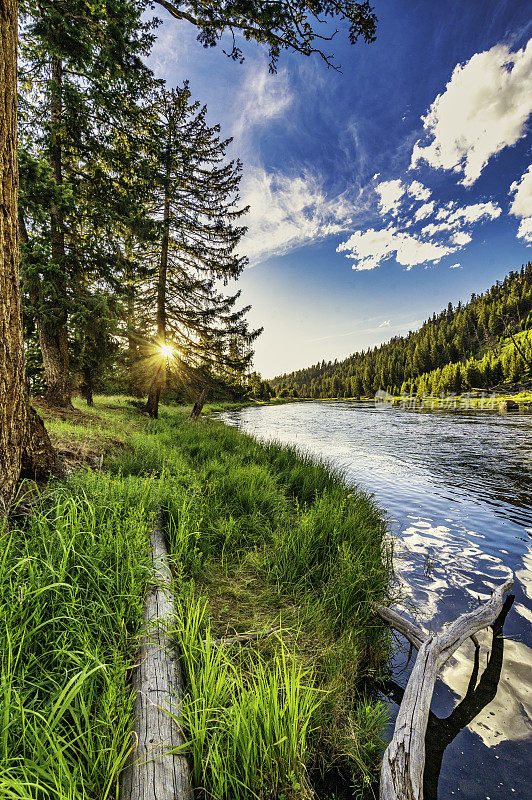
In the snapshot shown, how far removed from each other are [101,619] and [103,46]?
388 inches

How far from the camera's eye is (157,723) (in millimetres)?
1593

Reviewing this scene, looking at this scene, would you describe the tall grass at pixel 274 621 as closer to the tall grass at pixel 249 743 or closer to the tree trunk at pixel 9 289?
the tall grass at pixel 249 743

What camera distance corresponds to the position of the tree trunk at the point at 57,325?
7.88 meters

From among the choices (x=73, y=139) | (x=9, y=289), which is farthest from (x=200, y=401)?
(x=9, y=289)

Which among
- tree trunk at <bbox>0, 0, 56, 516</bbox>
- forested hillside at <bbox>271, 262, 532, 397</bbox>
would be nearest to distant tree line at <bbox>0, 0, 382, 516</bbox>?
tree trunk at <bbox>0, 0, 56, 516</bbox>

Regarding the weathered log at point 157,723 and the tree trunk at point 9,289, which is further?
the tree trunk at point 9,289

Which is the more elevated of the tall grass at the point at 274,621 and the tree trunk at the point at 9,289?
the tree trunk at the point at 9,289

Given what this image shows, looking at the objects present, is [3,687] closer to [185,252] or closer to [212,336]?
Result: [212,336]

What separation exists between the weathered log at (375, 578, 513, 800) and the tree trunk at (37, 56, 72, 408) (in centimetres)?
932

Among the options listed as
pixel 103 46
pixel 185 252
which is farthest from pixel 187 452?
pixel 185 252

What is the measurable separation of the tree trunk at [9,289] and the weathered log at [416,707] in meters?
3.63

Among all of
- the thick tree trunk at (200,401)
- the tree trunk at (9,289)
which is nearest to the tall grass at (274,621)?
the tree trunk at (9,289)

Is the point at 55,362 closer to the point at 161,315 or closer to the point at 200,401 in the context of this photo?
the point at 161,315

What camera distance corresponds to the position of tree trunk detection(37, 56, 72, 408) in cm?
788
